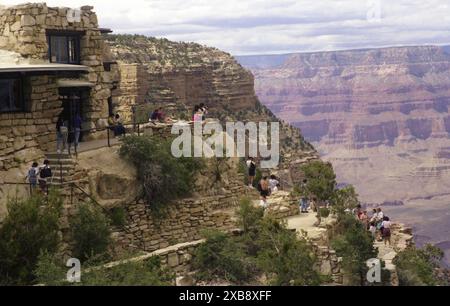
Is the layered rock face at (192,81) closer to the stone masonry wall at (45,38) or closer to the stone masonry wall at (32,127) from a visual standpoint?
the stone masonry wall at (45,38)

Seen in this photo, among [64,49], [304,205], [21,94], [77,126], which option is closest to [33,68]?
[21,94]

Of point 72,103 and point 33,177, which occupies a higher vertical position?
point 72,103

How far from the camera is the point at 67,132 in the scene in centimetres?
2419

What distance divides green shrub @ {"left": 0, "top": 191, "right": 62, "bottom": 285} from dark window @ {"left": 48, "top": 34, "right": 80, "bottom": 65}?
6.45m

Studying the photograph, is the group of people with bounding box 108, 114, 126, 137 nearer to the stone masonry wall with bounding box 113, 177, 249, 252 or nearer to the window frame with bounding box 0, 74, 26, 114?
the stone masonry wall with bounding box 113, 177, 249, 252

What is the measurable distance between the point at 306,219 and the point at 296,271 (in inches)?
287

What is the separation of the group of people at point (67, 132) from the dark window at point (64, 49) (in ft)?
5.54

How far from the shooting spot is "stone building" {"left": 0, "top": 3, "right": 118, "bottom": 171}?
906 inches

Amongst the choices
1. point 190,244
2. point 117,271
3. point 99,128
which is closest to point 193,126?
point 99,128

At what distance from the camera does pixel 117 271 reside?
18.3 metres

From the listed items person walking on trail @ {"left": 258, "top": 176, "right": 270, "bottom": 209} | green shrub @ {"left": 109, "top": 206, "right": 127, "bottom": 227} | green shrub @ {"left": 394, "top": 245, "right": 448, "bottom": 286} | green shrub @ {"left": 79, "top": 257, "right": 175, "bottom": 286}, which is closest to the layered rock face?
person walking on trail @ {"left": 258, "top": 176, "right": 270, "bottom": 209}

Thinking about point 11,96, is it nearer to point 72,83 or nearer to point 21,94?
point 21,94

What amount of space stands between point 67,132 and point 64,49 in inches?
121
